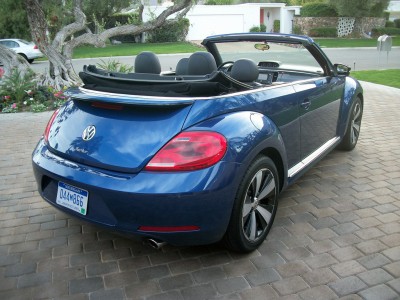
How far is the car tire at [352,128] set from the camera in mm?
5066

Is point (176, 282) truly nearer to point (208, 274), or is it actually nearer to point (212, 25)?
point (208, 274)

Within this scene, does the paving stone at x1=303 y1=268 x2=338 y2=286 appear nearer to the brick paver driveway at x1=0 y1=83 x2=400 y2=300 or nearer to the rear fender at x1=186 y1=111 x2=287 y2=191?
the brick paver driveway at x1=0 y1=83 x2=400 y2=300

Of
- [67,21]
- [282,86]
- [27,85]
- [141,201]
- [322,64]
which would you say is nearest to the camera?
[141,201]

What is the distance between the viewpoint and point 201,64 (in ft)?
10.8

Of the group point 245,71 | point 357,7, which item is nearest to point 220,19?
point 357,7

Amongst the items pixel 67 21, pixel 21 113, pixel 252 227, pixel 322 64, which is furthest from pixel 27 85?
pixel 252 227

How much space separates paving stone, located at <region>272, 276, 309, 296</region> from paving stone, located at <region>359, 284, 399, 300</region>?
358 millimetres

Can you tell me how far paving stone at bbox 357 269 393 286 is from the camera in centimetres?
263

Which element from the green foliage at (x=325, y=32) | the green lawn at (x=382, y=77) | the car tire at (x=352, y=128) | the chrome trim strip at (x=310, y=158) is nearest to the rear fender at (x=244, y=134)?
the chrome trim strip at (x=310, y=158)

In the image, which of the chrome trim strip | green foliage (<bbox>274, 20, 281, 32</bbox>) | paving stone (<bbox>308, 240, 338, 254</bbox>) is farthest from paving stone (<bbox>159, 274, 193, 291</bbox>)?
green foliage (<bbox>274, 20, 281, 32</bbox>)

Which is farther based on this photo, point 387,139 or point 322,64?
point 387,139

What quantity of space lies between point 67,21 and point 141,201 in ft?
32.0

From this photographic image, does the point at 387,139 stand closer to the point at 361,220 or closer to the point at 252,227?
the point at 361,220

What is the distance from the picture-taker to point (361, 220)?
3465 millimetres
